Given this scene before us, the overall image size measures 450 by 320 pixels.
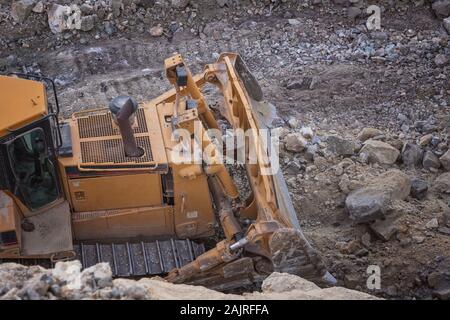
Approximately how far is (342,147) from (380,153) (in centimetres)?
47

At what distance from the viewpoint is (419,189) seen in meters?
8.34

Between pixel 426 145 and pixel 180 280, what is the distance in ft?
13.0

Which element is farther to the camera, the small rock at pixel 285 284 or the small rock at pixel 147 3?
the small rock at pixel 147 3

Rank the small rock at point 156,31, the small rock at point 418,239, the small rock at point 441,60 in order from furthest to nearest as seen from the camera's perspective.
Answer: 1. the small rock at point 156,31
2. the small rock at point 441,60
3. the small rock at point 418,239

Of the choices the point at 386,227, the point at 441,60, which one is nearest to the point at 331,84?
the point at 441,60

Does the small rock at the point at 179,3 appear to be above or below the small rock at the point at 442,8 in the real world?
above

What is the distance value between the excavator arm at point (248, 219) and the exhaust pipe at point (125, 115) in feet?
1.53

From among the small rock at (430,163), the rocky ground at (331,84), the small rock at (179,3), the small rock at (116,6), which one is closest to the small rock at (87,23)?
the rocky ground at (331,84)

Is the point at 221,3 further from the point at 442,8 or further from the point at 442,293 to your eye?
the point at 442,293

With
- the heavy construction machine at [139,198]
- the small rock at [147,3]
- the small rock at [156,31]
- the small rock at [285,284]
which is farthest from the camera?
the small rock at [147,3]

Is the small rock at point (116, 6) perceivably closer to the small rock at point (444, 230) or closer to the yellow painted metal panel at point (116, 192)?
the yellow painted metal panel at point (116, 192)

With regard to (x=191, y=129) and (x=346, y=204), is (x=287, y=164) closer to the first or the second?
(x=346, y=204)

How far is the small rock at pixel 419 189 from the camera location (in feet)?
27.3
